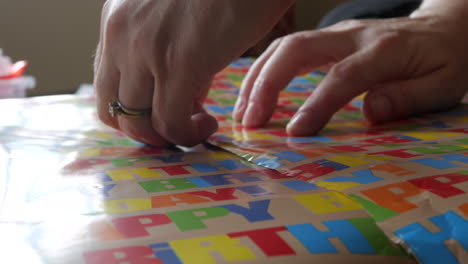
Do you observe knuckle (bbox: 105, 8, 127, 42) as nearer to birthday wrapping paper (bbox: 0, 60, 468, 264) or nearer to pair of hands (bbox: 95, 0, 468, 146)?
pair of hands (bbox: 95, 0, 468, 146)

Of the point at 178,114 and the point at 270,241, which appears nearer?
the point at 270,241

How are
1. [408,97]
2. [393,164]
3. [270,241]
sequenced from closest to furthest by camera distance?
[270,241] < [393,164] < [408,97]

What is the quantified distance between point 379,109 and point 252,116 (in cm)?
15

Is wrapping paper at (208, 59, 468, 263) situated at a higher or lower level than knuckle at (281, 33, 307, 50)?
lower

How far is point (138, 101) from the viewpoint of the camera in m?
0.47

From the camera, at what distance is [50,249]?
258mm

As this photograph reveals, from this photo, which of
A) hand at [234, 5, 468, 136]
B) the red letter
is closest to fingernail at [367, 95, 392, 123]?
hand at [234, 5, 468, 136]

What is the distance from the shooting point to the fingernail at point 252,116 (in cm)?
61

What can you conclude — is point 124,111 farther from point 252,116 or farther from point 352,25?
point 352,25

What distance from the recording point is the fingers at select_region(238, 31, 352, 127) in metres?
0.64

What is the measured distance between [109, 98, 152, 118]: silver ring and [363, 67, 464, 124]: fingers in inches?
10.4

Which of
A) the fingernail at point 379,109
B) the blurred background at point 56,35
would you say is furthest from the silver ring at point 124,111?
the blurred background at point 56,35

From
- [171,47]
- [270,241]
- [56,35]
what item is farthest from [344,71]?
[56,35]

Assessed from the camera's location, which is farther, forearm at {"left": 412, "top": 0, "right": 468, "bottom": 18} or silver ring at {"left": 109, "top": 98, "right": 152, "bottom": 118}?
forearm at {"left": 412, "top": 0, "right": 468, "bottom": 18}
